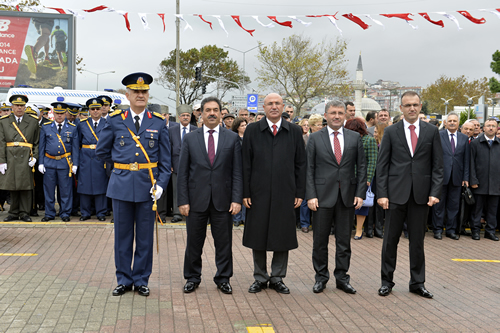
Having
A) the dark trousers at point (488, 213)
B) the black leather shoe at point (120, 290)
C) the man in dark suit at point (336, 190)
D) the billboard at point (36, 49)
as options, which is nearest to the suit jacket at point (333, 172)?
the man in dark suit at point (336, 190)

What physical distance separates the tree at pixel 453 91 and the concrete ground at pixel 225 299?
232ft

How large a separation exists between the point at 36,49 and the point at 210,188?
65.7 feet

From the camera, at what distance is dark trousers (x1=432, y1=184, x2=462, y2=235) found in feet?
31.0

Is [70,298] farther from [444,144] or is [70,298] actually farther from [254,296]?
[444,144]

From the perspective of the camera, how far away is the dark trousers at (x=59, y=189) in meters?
9.79

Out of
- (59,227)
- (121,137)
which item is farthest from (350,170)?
(59,227)

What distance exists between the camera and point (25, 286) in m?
5.70

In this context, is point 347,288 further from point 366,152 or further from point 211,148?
point 366,152

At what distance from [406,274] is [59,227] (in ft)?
20.8

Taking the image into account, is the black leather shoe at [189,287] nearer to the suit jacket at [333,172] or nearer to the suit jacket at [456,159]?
the suit jacket at [333,172]

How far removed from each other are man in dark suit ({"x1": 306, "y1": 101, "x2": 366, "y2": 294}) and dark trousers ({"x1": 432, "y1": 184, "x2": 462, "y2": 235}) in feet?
13.8

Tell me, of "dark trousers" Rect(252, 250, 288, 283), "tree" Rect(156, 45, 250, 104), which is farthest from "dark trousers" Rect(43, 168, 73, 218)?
"tree" Rect(156, 45, 250, 104)

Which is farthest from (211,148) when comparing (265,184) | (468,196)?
(468,196)

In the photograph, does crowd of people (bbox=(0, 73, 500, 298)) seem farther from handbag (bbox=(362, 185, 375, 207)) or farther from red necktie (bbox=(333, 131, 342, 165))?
handbag (bbox=(362, 185, 375, 207))
